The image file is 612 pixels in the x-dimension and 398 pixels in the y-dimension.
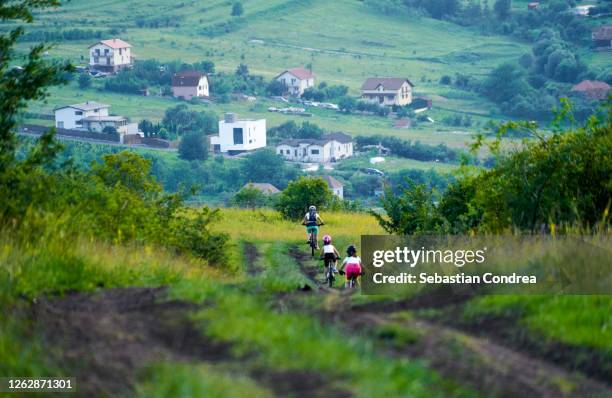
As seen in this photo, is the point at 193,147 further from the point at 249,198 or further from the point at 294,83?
the point at 249,198

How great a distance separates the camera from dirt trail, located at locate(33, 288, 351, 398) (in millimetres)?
6621

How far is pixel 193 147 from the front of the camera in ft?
343

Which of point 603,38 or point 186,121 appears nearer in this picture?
point 186,121

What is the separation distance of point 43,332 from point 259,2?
193567mm

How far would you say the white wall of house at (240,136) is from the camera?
114 meters

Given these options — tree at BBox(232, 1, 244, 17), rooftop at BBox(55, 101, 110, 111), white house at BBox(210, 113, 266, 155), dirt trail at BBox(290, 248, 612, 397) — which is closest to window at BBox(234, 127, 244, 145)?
white house at BBox(210, 113, 266, 155)

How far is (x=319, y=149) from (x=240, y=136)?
921 cm

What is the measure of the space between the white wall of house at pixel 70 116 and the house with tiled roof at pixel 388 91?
3805 centimetres

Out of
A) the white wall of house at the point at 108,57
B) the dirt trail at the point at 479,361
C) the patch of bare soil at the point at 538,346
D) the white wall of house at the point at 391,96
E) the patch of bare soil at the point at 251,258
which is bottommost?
the white wall of house at the point at 391,96

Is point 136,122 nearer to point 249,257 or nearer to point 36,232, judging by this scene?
point 249,257

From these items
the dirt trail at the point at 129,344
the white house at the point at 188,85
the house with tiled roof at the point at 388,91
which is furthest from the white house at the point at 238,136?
the dirt trail at the point at 129,344

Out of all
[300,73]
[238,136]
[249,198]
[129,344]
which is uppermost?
[129,344]

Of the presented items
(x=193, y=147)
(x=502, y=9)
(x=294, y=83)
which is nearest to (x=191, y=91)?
(x=294, y=83)

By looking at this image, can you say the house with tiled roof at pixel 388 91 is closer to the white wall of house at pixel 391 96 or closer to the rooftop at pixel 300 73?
the white wall of house at pixel 391 96
